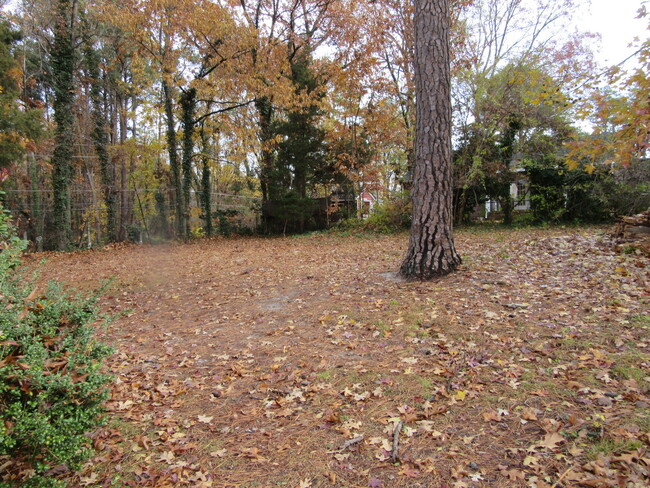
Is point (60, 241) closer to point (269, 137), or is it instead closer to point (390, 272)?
point (269, 137)

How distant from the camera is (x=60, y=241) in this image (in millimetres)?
12992

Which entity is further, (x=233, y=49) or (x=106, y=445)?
(x=233, y=49)

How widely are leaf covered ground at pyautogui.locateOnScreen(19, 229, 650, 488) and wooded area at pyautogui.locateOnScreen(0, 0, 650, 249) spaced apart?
26.4 ft

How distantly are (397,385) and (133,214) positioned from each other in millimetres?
17284

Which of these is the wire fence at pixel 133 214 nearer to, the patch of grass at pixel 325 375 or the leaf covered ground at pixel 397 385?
the leaf covered ground at pixel 397 385

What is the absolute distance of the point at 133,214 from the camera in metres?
17.3

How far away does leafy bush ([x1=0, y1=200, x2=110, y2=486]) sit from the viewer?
1713 millimetres

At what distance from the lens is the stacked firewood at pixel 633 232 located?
20.6ft

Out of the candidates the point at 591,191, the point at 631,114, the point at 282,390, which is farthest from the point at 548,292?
the point at 591,191

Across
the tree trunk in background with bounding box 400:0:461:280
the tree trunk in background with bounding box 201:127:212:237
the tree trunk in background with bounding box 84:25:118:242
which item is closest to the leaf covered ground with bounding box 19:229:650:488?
the tree trunk in background with bounding box 400:0:461:280

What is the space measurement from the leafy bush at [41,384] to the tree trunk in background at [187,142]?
48.1 feet

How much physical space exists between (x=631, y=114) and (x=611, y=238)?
3.96m

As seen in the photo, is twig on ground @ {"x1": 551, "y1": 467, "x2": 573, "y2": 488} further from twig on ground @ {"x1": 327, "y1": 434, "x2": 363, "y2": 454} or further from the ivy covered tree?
the ivy covered tree

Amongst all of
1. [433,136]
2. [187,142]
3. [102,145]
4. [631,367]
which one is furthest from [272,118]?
[631,367]
